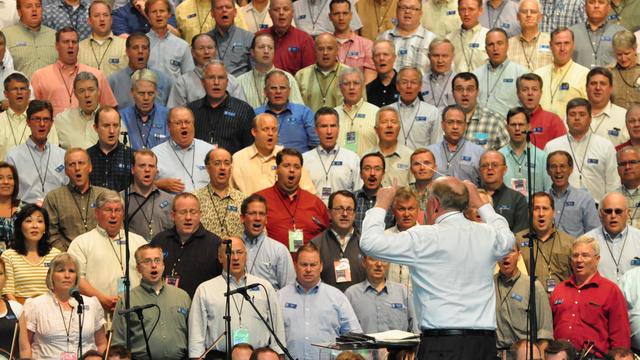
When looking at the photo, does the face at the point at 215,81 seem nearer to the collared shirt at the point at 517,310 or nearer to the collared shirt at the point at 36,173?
the collared shirt at the point at 36,173

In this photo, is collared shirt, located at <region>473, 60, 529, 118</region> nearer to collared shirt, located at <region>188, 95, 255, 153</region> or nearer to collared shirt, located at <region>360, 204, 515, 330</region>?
collared shirt, located at <region>188, 95, 255, 153</region>

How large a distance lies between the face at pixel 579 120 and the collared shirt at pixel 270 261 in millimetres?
3044

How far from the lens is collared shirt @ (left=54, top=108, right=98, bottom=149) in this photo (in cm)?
1159

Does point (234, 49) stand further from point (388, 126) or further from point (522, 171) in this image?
point (522, 171)

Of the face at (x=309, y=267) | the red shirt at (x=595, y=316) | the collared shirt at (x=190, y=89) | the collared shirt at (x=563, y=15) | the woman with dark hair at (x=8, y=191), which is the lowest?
the red shirt at (x=595, y=316)

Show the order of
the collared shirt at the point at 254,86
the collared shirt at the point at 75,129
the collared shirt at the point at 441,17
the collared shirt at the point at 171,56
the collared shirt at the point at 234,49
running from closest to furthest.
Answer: the collared shirt at the point at 75,129
the collared shirt at the point at 254,86
the collared shirt at the point at 171,56
the collared shirt at the point at 234,49
the collared shirt at the point at 441,17

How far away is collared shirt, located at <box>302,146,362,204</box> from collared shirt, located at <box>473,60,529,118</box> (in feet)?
6.03

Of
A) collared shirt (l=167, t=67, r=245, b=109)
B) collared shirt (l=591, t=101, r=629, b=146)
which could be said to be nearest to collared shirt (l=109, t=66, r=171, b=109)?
collared shirt (l=167, t=67, r=245, b=109)

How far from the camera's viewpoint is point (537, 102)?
12297 mm

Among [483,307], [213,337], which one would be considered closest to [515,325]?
[213,337]

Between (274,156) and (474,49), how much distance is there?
9.68ft

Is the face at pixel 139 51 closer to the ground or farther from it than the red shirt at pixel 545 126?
farther from it

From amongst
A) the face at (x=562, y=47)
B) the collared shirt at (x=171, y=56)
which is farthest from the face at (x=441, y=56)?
the collared shirt at (x=171, y=56)

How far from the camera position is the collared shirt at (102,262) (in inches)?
395
